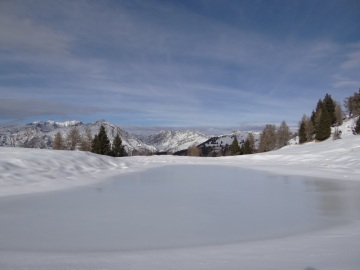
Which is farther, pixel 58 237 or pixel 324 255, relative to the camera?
pixel 58 237

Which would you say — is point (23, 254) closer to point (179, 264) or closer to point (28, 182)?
point (179, 264)

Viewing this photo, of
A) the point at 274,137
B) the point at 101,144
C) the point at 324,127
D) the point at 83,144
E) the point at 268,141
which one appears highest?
the point at 324,127

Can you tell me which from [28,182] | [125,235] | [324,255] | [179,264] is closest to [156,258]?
[179,264]

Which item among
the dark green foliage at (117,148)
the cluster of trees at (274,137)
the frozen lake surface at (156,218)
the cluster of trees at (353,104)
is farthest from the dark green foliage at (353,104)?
the frozen lake surface at (156,218)

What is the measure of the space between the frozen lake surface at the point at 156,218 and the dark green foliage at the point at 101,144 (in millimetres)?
40490

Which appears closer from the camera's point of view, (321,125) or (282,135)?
(321,125)

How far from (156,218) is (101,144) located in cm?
4464

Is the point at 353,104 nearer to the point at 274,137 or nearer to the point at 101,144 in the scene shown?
the point at 274,137

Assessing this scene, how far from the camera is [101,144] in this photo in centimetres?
4794

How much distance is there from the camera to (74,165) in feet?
45.1

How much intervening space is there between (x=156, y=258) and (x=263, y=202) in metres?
4.20

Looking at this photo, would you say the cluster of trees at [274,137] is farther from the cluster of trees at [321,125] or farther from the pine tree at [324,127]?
the pine tree at [324,127]

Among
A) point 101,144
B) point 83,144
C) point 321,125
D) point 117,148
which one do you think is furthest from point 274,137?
point 83,144

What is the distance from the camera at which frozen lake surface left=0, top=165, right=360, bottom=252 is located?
12.5ft
